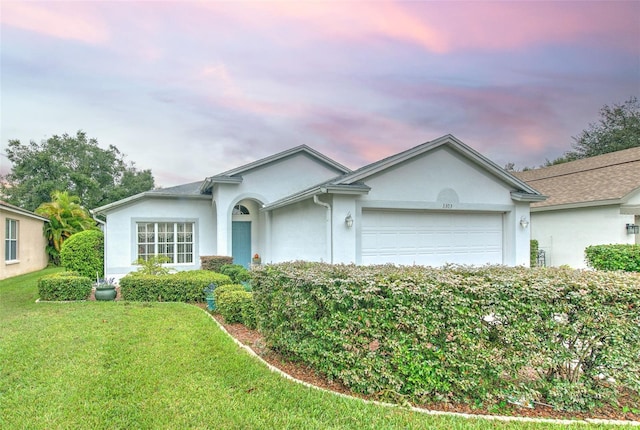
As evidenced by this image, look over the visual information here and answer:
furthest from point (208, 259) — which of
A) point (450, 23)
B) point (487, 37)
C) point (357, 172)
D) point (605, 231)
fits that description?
point (605, 231)

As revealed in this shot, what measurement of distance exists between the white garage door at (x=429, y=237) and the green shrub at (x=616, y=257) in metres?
3.94

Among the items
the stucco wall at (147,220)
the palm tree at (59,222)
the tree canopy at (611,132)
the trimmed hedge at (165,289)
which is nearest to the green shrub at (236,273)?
the trimmed hedge at (165,289)

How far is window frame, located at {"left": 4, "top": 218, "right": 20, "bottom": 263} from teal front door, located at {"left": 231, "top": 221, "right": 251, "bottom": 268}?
1006 centimetres

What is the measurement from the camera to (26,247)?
18094 millimetres

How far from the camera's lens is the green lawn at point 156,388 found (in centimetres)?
349

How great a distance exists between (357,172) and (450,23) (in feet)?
18.3

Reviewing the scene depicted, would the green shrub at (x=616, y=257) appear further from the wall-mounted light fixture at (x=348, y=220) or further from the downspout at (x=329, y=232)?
the downspout at (x=329, y=232)

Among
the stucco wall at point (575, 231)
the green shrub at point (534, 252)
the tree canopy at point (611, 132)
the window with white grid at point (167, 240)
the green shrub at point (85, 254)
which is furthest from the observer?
the tree canopy at point (611, 132)

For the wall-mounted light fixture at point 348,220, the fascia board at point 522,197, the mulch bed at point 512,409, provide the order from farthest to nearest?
the fascia board at point 522,197
the wall-mounted light fixture at point 348,220
the mulch bed at point 512,409

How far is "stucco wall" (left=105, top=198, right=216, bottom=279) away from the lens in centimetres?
1360

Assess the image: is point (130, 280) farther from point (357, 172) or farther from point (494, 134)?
point (494, 134)

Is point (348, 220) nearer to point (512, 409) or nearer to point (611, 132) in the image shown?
point (512, 409)

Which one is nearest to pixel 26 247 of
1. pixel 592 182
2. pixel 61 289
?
pixel 61 289

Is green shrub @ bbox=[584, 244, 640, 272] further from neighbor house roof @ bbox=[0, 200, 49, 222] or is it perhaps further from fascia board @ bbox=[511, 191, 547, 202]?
neighbor house roof @ bbox=[0, 200, 49, 222]
